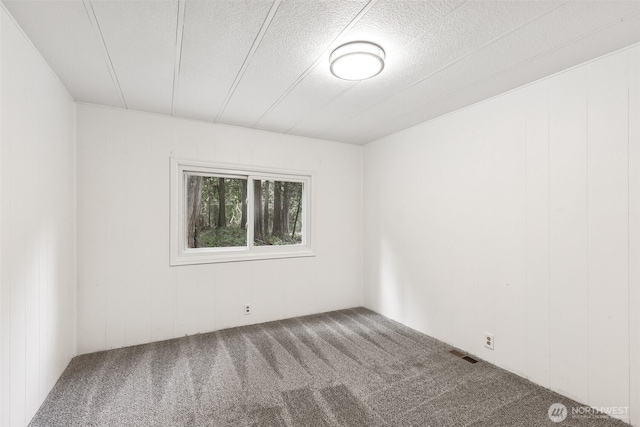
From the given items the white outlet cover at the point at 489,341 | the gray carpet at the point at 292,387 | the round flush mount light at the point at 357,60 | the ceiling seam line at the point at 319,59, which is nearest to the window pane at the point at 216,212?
the ceiling seam line at the point at 319,59

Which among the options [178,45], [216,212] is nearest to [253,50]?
[178,45]

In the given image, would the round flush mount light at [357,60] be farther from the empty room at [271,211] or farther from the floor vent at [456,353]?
the floor vent at [456,353]

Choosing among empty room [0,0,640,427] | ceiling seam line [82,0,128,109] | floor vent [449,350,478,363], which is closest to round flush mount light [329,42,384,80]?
empty room [0,0,640,427]

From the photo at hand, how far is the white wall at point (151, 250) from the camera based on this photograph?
266 cm

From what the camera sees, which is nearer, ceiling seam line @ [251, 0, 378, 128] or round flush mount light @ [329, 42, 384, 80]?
ceiling seam line @ [251, 0, 378, 128]

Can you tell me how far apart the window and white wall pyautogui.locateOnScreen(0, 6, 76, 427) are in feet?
3.00

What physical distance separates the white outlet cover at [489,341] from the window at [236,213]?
207 cm

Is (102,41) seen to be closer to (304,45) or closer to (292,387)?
(304,45)

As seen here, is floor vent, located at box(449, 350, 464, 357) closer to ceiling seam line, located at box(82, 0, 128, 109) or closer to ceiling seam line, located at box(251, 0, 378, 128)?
ceiling seam line, located at box(251, 0, 378, 128)

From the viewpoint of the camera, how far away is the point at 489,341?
2.48 metres

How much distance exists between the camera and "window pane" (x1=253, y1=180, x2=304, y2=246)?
141 inches

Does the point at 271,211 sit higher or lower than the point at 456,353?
higher

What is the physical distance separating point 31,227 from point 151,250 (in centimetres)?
117

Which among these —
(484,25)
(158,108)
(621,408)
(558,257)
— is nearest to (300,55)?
(484,25)
